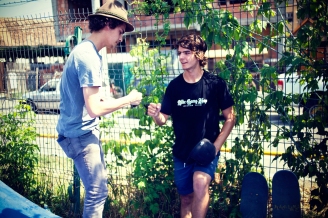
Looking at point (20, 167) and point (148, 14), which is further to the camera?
point (20, 167)

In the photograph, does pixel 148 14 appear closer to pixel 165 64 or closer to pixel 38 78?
pixel 165 64

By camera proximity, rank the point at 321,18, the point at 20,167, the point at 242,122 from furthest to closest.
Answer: the point at 20,167, the point at 242,122, the point at 321,18

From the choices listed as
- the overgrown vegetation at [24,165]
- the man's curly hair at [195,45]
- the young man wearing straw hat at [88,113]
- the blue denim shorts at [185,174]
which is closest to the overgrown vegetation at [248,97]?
the man's curly hair at [195,45]

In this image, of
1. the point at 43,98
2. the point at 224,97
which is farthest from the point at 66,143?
the point at 43,98

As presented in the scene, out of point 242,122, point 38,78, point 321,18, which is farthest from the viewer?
point 38,78

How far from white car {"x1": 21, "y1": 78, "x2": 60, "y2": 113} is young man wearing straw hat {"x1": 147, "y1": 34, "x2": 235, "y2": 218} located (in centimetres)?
221

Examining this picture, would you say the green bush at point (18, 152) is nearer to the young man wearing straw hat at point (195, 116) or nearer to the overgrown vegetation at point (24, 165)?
the overgrown vegetation at point (24, 165)

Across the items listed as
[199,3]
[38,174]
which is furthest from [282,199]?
[38,174]

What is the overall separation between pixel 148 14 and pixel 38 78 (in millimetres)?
2254

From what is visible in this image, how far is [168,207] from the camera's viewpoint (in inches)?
Answer: 131

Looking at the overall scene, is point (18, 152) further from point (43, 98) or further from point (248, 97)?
point (248, 97)

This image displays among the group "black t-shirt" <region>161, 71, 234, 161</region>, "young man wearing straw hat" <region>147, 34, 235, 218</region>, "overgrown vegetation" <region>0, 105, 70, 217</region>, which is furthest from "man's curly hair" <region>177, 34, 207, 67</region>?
"overgrown vegetation" <region>0, 105, 70, 217</region>

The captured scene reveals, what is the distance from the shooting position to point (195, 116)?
2.65m

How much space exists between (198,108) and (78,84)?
1.12 metres
